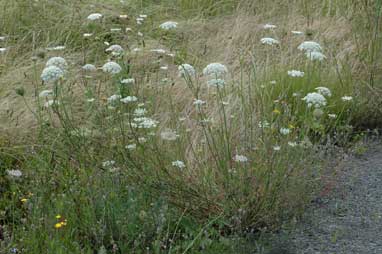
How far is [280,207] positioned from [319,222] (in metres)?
0.20

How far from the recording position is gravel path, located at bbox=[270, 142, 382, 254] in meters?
3.24

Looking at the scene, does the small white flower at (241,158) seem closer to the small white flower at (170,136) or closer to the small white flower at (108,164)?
the small white flower at (170,136)

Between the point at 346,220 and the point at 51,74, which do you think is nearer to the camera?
the point at 51,74

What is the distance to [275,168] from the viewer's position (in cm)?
337

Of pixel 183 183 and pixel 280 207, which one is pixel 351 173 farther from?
pixel 183 183

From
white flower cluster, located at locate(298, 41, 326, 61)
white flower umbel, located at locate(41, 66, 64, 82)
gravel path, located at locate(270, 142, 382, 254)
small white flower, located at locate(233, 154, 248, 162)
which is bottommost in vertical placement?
gravel path, located at locate(270, 142, 382, 254)

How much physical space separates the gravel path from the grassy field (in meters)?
0.10

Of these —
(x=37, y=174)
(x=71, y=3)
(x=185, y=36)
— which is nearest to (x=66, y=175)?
(x=37, y=174)

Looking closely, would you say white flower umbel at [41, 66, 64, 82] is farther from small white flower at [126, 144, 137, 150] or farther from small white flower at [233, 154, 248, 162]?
small white flower at [233, 154, 248, 162]

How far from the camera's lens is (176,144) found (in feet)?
11.8

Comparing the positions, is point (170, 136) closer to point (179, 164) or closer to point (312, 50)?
point (179, 164)

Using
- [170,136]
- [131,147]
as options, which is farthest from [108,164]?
[170,136]

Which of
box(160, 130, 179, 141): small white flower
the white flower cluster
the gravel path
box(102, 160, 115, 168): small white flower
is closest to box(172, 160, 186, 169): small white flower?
box(160, 130, 179, 141): small white flower

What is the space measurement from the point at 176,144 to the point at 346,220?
33.0 inches
